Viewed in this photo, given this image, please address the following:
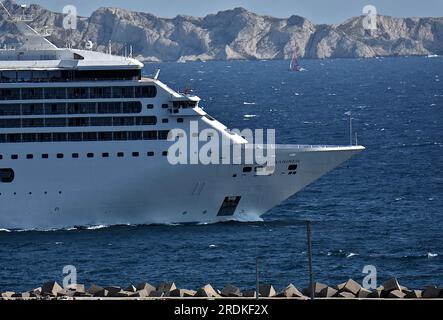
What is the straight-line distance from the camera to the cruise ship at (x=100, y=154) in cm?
6162

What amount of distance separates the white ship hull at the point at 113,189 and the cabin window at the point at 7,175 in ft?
0.75

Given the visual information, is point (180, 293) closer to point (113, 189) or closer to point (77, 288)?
point (77, 288)

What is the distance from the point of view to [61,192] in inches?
2431

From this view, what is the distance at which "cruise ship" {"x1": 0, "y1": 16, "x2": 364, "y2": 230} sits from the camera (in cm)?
6162

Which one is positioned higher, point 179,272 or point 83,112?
point 83,112

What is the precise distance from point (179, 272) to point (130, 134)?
35.0ft

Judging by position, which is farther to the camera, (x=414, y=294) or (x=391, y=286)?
(x=391, y=286)

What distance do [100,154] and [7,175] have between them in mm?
4220

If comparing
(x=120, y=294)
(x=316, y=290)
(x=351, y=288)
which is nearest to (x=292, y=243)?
(x=316, y=290)

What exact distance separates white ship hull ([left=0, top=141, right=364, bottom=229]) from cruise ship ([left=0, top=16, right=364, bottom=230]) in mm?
44

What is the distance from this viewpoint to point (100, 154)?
6166 cm
